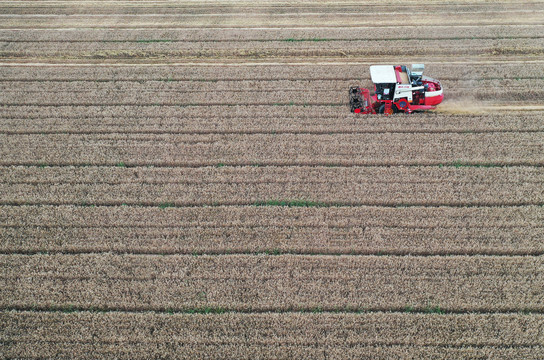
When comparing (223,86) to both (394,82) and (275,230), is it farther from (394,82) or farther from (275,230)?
(275,230)

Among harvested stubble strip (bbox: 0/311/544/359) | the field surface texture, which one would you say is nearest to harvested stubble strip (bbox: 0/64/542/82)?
the field surface texture

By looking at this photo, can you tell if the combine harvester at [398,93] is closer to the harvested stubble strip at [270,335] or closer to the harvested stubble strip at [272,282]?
the harvested stubble strip at [272,282]

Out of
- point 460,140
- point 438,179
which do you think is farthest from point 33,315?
point 460,140

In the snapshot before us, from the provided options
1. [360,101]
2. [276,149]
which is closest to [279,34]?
[360,101]

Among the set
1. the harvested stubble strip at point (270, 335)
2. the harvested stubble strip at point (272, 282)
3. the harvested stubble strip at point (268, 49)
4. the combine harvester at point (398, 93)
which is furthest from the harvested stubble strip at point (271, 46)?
the harvested stubble strip at point (270, 335)

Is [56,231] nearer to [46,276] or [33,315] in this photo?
[46,276]

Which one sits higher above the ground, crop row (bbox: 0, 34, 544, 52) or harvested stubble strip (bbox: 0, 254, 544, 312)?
crop row (bbox: 0, 34, 544, 52)

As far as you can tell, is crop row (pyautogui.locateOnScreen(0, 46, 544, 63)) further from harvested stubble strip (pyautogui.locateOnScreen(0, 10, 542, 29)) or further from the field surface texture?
harvested stubble strip (pyautogui.locateOnScreen(0, 10, 542, 29))
